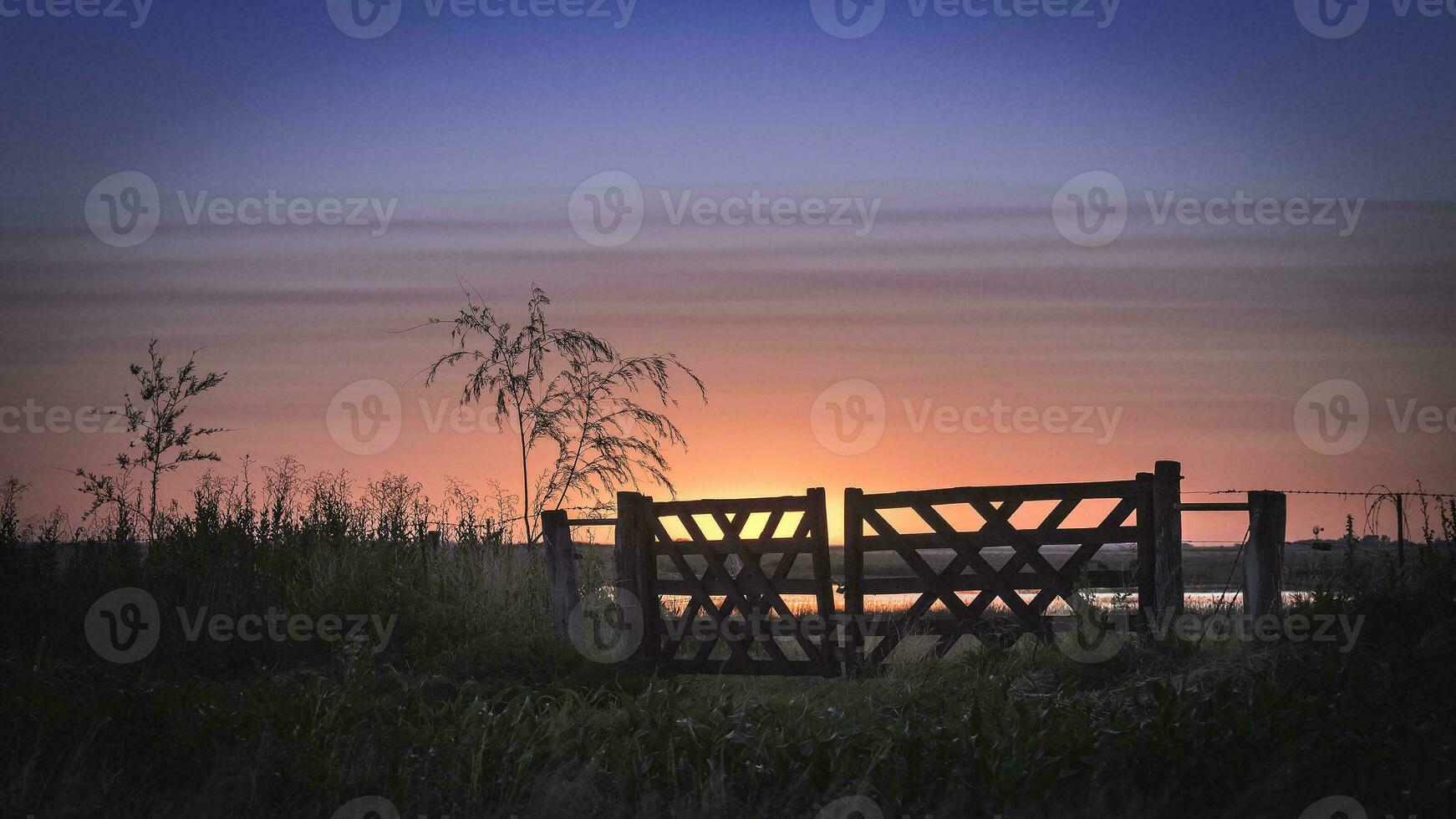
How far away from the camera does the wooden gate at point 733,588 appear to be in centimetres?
1170

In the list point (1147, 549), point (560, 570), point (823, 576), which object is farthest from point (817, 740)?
point (560, 570)

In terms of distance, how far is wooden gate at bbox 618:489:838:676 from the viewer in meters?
11.7

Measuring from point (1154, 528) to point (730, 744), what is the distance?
19.8ft

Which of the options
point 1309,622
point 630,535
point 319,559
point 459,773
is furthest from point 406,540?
point 1309,622

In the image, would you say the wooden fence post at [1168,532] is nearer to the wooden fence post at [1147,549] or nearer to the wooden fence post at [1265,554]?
the wooden fence post at [1147,549]

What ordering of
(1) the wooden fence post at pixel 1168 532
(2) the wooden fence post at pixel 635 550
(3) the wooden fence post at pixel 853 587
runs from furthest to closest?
(2) the wooden fence post at pixel 635 550 < (3) the wooden fence post at pixel 853 587 < (1) the wooden fence post at pixel 1168 532

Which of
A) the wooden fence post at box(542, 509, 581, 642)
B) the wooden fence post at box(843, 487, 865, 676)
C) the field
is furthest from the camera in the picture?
the wooden fence post at box(542, 509, 581, 642)

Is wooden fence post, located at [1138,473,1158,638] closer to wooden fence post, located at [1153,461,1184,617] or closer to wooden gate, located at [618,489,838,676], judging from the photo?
wooden fence post, located at [1153,461,1184,617]

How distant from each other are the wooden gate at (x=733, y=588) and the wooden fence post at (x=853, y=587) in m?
0.20

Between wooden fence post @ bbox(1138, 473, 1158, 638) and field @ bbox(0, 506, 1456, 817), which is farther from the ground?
wooden fence post @ bbox(1138, 473, 1158, 638)

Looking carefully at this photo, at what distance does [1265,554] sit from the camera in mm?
10750

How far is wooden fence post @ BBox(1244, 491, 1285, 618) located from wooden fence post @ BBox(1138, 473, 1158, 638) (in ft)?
3.09

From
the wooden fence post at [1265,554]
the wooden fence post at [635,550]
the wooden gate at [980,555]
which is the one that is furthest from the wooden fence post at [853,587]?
the wooden fence post at [1265,554]

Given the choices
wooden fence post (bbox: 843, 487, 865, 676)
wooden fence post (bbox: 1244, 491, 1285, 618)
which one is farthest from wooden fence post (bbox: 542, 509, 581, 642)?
wooden fence post (bbox: 1244, 491, 1285, 618)
